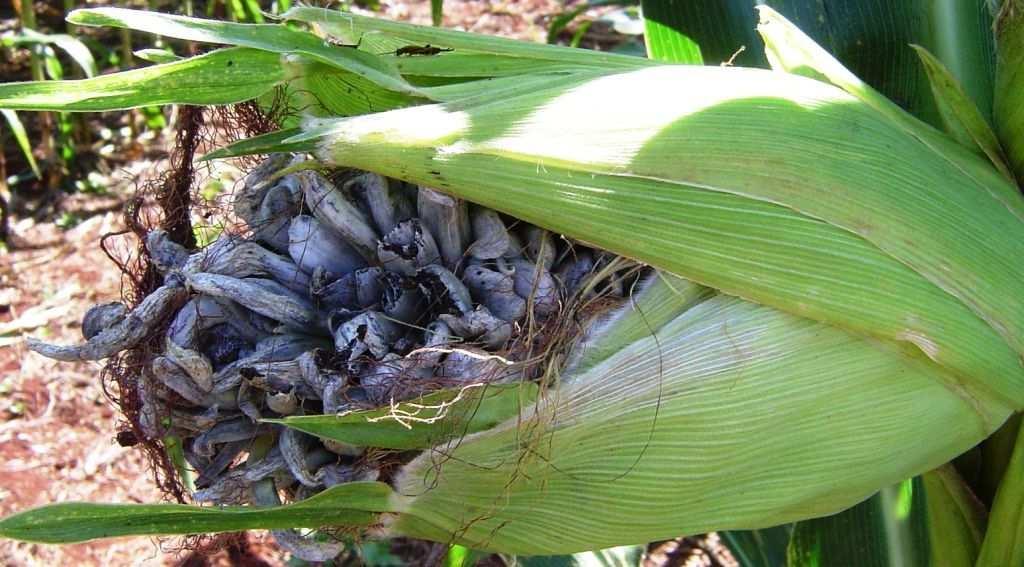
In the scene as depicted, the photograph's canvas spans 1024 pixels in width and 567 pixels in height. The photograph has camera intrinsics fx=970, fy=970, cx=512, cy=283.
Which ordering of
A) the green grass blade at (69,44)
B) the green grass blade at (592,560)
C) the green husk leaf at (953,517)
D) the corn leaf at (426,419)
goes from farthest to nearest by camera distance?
the green grass blade at (69,44), the green grass blade at (592,560), the green husk leaf at (953,517), the corn leaf at (426,419)

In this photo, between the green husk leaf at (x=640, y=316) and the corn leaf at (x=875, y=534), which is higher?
the green husk leaf at (x=640, y=316)

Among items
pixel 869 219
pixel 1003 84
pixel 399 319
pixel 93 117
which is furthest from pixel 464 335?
pixel 93 117

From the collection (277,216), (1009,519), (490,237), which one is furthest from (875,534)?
(277,216)

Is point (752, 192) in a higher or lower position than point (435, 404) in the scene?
higher

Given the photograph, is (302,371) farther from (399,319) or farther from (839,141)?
(839,141)

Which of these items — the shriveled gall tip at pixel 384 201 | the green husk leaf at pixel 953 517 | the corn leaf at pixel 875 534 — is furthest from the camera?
the corn leaf at pixel 875 534

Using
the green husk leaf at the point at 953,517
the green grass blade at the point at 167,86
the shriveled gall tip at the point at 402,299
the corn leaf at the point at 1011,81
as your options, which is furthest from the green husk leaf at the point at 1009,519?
the green grass blade at the point at 167,86

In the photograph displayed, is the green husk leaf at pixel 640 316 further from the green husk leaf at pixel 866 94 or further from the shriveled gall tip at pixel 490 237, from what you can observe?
the green husk leaf at pixel 866 94
